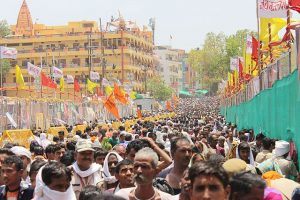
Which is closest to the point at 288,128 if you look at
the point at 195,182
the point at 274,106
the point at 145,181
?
the point at 274,106

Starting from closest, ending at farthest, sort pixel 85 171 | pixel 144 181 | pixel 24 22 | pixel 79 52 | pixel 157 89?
pixel 144 181 → pixel 85 171 → pixel 79 52 → pixel 157 89 → pixel 24 22

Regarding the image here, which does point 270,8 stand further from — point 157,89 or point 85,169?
point 157,89

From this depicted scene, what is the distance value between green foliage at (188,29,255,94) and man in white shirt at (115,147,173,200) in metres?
94.9

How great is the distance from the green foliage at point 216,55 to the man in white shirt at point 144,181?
3738 inches

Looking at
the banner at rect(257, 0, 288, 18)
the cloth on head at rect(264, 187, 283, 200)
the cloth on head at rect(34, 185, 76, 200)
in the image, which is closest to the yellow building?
the banner at rect(257, 0, 288, 18)

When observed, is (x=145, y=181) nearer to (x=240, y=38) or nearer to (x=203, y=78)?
(x=240, y=38)

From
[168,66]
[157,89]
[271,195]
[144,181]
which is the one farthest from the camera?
[168,66]

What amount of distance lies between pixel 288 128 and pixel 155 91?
97.5m

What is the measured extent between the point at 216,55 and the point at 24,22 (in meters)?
28.6

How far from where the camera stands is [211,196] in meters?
4.48

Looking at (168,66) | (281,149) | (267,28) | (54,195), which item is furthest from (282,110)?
(168,66)

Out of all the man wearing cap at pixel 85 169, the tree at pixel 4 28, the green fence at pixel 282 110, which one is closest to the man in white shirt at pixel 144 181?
the man wearing cap at pixel 85 169

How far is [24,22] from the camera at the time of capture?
112188mm

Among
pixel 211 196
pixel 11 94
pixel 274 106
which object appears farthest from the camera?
pixel 11 94
